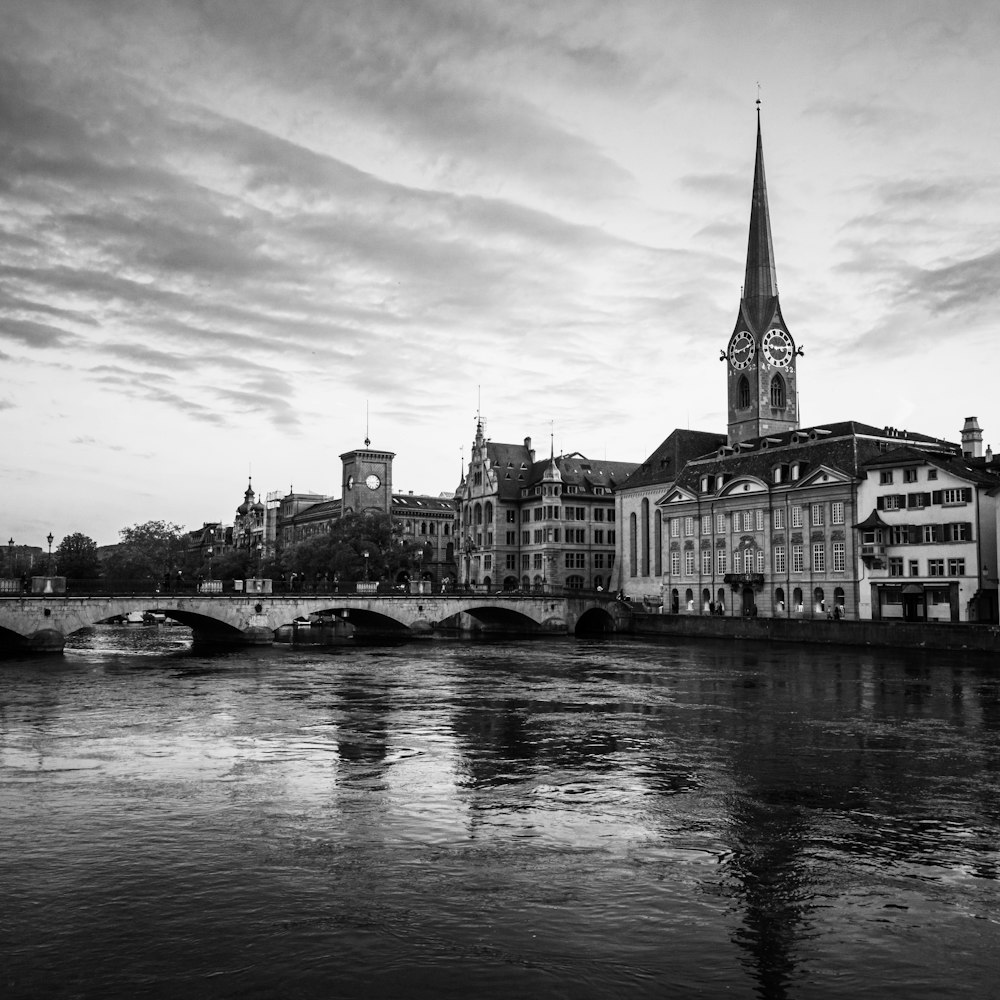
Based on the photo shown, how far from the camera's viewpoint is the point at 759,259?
123 metres

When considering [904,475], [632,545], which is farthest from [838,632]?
[632,545]

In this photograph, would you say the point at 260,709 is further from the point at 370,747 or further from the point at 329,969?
the point at 329,969

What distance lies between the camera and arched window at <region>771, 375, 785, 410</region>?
387ft

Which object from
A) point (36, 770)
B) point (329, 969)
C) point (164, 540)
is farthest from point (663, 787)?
point (164, 540)

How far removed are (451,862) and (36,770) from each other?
1165 cm

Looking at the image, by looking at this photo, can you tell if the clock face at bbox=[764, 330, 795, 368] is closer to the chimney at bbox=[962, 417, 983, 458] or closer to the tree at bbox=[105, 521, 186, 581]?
the chimney at bbox=[962, 417, 983, 458]

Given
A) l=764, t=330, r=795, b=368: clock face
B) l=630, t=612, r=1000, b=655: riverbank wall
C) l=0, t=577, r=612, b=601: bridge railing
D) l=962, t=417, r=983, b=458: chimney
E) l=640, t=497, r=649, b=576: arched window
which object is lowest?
l=630, t=612, r=1000, b=655: riverbank wall

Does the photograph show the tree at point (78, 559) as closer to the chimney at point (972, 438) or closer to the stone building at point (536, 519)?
the stone building at point (536, 519)

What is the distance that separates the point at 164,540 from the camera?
144 m

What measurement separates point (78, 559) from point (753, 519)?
3623 inches

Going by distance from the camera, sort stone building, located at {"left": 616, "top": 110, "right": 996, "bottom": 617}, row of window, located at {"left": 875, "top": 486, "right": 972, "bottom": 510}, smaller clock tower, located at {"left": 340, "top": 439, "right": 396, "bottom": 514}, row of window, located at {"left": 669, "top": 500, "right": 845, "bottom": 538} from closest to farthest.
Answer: row of window, located at {"left": 875, "top": 486, "right": 972, "bottom": 510}
stone building, located at {"left": 616, "top": 110, "right": 996, "bottom": 617}
row of window, located at {"left": 669, "top": 500, "right": 845, "bottom": 538}
smaller clock tower, located at {"left": 340, "top": 439, "right": 396, "bottom": 514}

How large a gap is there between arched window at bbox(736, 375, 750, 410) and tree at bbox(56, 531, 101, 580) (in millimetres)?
80520

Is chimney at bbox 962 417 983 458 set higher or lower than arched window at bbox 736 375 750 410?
lower

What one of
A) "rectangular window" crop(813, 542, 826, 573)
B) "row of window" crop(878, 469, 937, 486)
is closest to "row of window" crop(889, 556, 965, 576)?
"row of window" crop(878, 469, 937, 486)
